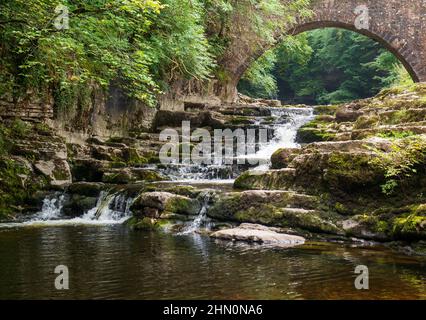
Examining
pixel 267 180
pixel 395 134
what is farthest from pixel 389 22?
pixel 267 180

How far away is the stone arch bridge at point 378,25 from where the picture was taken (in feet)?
62.3

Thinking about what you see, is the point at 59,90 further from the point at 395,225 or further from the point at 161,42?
the point at 395,225

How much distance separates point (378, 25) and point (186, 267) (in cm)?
1743

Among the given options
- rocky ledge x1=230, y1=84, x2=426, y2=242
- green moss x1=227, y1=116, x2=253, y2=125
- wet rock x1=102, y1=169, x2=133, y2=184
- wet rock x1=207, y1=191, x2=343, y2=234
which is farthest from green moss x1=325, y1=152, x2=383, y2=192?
green moss x1=227, y1=116, x2=253, y2=125

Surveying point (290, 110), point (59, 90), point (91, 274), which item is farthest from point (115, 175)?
point (290, 110)

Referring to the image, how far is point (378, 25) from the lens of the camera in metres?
19.2

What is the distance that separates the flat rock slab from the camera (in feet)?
21.3

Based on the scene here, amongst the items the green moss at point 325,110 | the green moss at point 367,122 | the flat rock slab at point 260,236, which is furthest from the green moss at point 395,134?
the green moss at point 325,110

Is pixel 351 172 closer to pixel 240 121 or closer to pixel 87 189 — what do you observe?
pixel 87 189

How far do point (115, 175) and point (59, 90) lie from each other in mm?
3064

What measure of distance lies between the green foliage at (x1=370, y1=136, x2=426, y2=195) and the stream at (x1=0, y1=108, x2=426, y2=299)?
3.53ft

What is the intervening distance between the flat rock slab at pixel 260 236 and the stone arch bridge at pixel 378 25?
40.7ft

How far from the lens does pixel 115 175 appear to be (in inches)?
450

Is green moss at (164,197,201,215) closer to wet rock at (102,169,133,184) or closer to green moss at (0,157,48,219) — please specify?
wet rock at (102,169,133,184)
